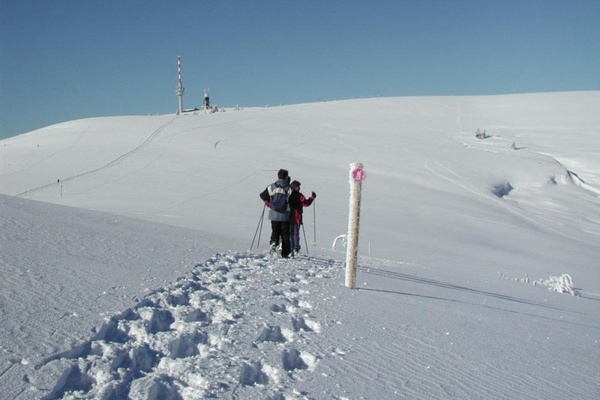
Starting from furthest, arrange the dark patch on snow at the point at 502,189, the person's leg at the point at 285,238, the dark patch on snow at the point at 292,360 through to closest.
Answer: the dark patch on snow at the point at 502,189, the person's leg at the point at 285,238, the dark patch on snow at the point at 292,360

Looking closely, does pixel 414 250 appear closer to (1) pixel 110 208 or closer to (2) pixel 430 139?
(1) pixel 110 208

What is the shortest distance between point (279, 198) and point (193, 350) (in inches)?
206

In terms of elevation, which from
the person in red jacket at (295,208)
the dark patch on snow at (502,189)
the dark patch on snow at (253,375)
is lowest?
the dark patch on snow at (502,189)

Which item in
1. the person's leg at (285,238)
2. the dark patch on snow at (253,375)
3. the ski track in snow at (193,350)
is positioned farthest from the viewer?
the person's leg at (285,238)

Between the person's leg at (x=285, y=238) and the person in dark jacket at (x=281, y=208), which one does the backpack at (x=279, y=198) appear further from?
the person's leg at (x=285, y=238)

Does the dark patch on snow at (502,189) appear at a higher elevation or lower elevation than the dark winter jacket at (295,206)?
lower

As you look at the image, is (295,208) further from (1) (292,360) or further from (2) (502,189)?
(2) (502,189)

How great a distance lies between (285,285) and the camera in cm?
620

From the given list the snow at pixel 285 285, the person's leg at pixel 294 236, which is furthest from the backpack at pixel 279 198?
the snow at pixel 285 285

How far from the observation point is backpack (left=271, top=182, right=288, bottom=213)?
887cm

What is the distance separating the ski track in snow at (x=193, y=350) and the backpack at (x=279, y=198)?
10.6 feet

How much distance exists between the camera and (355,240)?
6582mm

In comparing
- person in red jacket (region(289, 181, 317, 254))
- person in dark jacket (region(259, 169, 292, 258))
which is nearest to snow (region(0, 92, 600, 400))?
person in red jacket (region(289, 181, 317, 254))

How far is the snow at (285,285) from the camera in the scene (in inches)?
137
